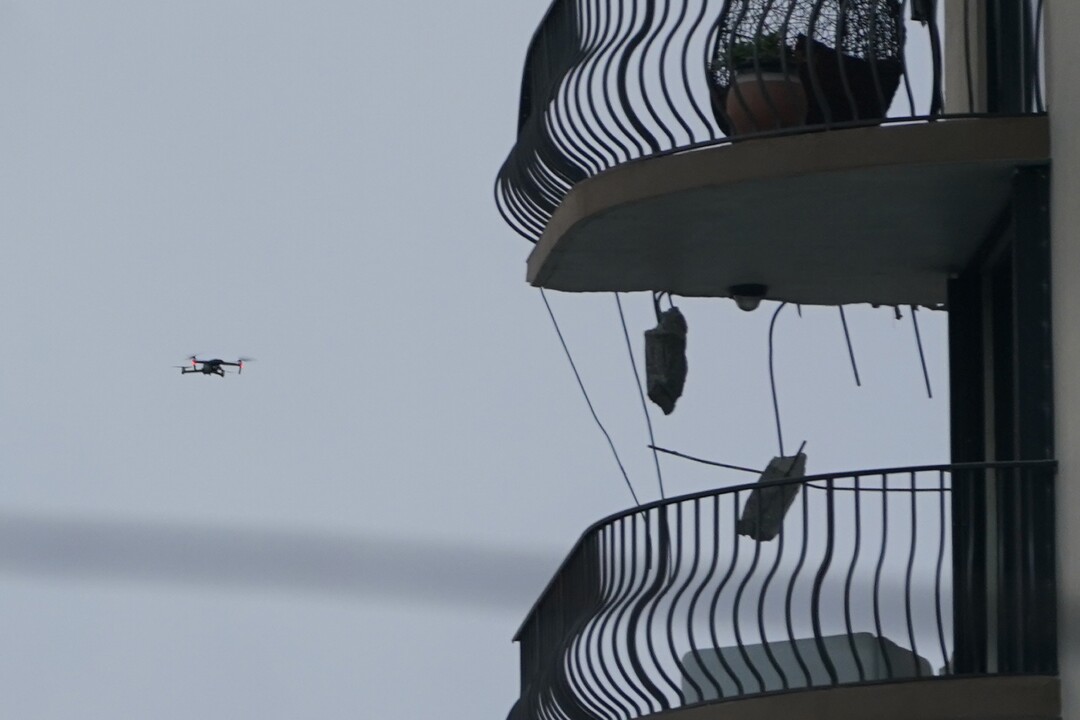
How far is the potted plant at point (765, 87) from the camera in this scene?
516 inches

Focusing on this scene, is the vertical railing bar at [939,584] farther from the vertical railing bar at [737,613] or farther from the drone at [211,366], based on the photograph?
the drone at [211,366]

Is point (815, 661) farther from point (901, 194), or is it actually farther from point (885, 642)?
point (901, 194)

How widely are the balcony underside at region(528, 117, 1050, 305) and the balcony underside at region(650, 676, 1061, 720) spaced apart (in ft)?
7.17

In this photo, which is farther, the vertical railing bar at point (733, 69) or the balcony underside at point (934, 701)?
the vertical railing bar at point (733, 69)

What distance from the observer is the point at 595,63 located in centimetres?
1379

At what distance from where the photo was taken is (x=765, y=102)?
13047 millimetres

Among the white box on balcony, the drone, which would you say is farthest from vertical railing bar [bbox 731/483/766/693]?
the drone

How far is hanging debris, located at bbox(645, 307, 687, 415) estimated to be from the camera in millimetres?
14781

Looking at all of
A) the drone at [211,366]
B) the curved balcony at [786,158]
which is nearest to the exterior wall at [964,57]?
the curved balcony at [786,158]

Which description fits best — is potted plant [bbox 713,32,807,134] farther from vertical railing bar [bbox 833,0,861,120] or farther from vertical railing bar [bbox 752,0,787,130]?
vertical railing bar [bbox 833,0,861,120]

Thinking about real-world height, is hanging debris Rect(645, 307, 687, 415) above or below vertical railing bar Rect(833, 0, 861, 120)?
below

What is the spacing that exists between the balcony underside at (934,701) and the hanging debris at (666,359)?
320cm

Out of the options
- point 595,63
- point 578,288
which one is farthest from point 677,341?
point 595,63

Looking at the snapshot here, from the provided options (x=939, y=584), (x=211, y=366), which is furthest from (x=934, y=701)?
(x=211, y=366)
